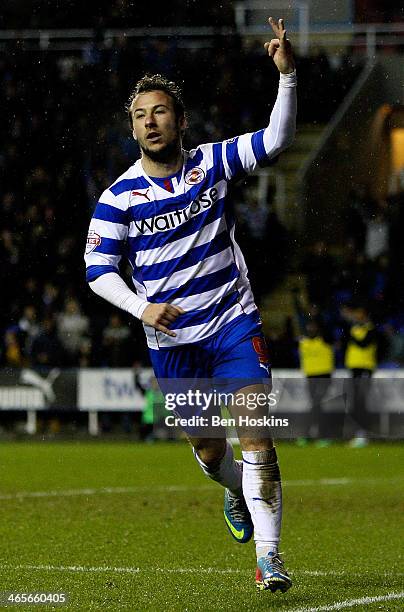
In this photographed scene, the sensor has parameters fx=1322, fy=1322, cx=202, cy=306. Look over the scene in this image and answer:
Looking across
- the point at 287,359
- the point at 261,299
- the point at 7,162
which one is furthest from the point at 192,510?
the point at 7,162

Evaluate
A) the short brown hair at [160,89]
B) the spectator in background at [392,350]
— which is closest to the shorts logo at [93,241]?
the short brown hair at [160,89]

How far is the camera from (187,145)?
18562 millimetres

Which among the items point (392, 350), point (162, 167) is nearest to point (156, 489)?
point (162, 167)

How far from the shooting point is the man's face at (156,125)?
5.81 metres

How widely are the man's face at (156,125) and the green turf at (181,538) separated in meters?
1.92

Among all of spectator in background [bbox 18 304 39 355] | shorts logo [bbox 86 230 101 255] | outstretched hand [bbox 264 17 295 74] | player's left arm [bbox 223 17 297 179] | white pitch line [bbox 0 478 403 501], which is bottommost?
white pitch line [bbox 0 478 403 501]

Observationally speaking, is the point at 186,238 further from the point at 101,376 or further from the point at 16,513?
the point at 101,376

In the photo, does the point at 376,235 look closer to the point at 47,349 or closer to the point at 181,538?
the point at 47,349

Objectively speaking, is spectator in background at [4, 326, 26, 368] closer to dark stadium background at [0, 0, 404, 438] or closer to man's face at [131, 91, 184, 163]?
dark stadium background at [0, 0, 404, 438]

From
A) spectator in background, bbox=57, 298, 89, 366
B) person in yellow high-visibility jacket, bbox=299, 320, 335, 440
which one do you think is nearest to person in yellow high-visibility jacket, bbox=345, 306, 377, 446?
person in yellow high-visibility jacket, bbox=299, 320, 335, 440

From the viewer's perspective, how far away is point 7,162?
20453 millimetres

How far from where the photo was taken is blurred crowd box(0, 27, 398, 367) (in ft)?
59.9

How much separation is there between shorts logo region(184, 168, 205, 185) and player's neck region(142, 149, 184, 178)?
0.21ft

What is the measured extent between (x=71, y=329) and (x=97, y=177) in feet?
7.58
